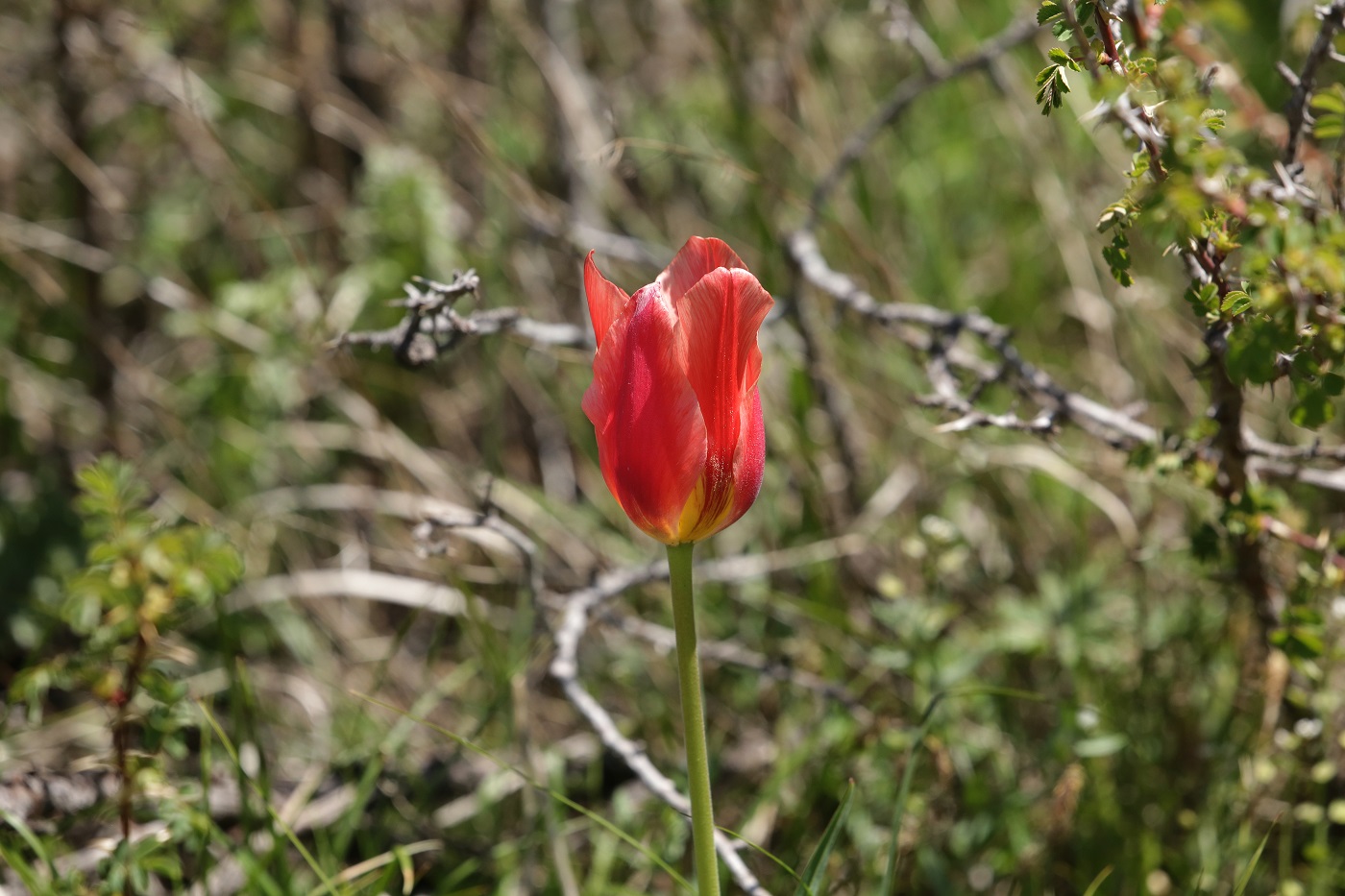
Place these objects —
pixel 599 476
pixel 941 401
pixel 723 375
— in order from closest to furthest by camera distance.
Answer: pixel 723 375 → pixel 941 401 → pixel 599 476

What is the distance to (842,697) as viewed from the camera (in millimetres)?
2113

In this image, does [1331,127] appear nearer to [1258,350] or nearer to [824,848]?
[1258,350]

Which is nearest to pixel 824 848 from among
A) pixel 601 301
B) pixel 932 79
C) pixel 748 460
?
pixel 748 460

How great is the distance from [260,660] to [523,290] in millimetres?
1212

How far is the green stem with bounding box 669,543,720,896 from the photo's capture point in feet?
4.02

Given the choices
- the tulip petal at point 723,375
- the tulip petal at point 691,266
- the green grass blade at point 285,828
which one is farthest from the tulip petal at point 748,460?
the green grass blade at point 285,828

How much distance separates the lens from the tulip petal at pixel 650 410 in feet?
3.90

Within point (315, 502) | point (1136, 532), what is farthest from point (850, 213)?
point (315, 502)

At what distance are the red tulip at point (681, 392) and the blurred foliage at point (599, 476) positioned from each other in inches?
16.5

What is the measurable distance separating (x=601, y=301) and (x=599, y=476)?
6.40 feet

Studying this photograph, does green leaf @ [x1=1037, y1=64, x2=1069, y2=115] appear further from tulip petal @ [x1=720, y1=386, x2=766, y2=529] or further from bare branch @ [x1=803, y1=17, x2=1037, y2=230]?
bare branch @ [x1=803, y1=17, x2=1037, y2=230]

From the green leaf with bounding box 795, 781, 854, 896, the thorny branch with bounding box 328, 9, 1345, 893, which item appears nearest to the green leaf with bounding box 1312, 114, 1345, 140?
the thorny branch with bounding box 328, 9, 1345, 893

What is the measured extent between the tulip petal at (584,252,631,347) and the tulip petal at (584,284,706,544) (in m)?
0.04

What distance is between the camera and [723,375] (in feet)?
3.98
